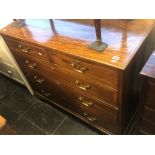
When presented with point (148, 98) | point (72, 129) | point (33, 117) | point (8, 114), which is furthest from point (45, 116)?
point (148, 98)

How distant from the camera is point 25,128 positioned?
5.41ft

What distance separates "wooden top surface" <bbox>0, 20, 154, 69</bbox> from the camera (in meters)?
0.86

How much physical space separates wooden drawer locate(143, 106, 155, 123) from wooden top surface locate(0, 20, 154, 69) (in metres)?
0.33

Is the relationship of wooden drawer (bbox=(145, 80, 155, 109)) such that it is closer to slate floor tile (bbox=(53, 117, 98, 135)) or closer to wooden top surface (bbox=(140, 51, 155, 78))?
wooden top surface (bbox=(140, 51, 155, 78))

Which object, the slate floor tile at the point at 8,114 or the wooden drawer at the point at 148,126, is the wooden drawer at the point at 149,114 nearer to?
the wooden drawer at the point at 148,126

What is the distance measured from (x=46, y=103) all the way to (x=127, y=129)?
2.91ft

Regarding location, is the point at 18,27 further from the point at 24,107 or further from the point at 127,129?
the point at 127,129

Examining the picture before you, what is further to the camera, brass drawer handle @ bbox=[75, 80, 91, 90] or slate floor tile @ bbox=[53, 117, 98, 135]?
slate floor tile @ bbox=[53, 117, 98, 135]

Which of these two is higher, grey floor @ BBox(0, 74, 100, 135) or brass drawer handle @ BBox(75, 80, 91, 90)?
brass drawer handle @ BBox(75, 80, 91, 90)

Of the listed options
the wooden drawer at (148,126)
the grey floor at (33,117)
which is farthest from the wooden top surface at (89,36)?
the grey floor at (33,117)

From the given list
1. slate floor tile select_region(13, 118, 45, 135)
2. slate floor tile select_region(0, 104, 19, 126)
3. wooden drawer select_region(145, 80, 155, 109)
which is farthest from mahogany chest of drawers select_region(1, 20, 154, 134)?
slate floor tile select_region(0, 104, 19, 126)

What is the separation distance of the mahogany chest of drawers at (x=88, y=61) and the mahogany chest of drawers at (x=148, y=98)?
0.09 metres
